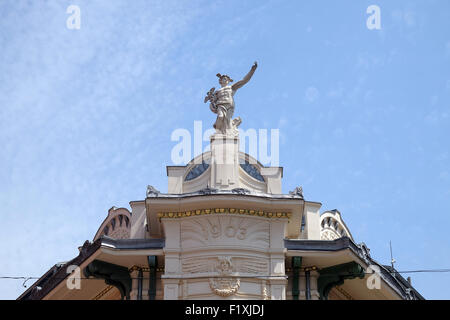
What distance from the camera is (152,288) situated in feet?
97.5

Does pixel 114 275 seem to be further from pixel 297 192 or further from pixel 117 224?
pixel 297 192

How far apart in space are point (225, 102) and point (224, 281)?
7.61m

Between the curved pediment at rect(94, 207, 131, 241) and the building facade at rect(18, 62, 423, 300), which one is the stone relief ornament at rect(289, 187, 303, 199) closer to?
the building facade at rect(18, 62, 423, 300)

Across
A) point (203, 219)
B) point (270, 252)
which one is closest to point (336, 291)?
point (270, 252)

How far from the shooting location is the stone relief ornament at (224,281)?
2798cm

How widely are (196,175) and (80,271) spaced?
222 inches

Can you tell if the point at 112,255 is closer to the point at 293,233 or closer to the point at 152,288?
the point at 152,288

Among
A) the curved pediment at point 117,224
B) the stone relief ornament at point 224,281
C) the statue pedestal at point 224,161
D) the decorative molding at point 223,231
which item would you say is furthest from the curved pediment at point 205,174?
the stone relief ornament at point 224,281

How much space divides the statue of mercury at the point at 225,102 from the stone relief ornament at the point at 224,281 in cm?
580

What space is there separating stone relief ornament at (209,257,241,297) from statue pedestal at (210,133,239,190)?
3.20 m

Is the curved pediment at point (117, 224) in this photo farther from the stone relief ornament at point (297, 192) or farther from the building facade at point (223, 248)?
the stone relief ornament at point (297, 192)
